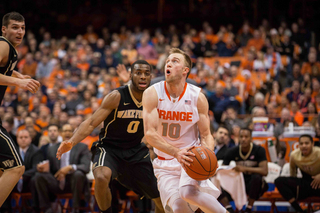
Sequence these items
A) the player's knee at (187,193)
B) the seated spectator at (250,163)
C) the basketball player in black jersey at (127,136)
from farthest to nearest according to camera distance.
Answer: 1. the seated spectator at (250,163)
2. the basketball player in black jersey at (127,136)
3. the player's knee at (187,193)

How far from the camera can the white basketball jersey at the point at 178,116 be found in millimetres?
4238

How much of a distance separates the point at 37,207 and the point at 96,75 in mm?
7528

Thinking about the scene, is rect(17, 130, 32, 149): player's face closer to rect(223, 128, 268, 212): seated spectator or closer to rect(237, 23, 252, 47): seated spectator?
rect(223, 128, 268, 212): seated spectator

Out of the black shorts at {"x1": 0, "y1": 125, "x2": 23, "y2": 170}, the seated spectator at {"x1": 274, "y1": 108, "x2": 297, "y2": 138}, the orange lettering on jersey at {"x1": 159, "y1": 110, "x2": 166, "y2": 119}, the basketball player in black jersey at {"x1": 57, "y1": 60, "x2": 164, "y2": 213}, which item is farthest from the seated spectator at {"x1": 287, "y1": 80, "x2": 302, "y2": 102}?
the black shorts at {"x1": 0, "y1": 125, "x2": 23, "y2": 170}

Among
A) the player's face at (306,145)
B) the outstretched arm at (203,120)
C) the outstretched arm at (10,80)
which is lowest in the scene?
the player's face at (306,145)

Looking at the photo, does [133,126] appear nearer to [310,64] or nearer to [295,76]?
[295,76]

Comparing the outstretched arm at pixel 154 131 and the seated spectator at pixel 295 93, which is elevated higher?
the seated spectator at pixel 295 93

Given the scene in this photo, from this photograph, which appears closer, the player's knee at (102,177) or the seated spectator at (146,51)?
the player's knee at (102,177)

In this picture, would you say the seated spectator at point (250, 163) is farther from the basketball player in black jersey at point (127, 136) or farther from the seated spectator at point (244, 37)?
the seated spectator at point (244, 37)

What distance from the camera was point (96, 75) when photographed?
14.2 meters

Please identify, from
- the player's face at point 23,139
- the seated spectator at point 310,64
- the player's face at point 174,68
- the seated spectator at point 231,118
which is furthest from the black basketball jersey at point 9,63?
the seated spectator at point 310,64

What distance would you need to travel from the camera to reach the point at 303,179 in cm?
663

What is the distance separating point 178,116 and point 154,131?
37 centimetres

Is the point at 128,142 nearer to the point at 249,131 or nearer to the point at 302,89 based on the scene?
the point at 249,131
